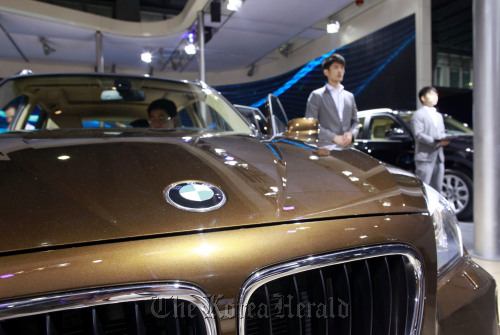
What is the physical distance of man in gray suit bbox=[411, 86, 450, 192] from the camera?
13.5 feet

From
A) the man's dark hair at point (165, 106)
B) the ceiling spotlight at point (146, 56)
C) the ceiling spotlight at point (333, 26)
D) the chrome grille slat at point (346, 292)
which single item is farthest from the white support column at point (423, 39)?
the ceiling spotlight at point (146, 56)

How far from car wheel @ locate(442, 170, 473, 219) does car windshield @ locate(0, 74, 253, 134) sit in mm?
3568

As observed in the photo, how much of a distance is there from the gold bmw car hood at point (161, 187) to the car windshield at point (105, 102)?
0.72 metres

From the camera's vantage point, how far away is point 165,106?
213 centimetres

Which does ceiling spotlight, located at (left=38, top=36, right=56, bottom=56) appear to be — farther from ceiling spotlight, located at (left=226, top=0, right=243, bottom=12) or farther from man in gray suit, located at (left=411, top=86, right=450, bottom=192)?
man in gray suit, located at (left=411, top=86, right=450, bottom=192)

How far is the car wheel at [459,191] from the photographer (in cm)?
449

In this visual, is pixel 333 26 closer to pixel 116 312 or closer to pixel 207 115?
pixel 207 115

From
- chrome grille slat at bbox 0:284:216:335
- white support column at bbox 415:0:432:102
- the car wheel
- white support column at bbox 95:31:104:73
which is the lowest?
the car wheel

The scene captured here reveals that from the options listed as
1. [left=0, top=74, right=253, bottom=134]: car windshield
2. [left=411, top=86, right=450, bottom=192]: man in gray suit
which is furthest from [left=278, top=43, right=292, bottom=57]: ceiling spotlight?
[left=0, top=74, right=253, bottom=134]: car windshield

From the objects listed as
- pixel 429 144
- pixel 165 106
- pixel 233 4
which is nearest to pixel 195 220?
pixel 165 106

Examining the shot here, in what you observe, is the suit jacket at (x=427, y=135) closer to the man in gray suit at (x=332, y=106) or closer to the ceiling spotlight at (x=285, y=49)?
the man in gray suit at (x=332, y=106)

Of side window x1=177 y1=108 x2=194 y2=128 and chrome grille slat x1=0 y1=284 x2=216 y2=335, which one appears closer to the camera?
chrome grille slat x1=0 y1=284 x2=216 y2=335

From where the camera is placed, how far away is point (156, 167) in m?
1.00

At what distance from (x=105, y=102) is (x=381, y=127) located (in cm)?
423
